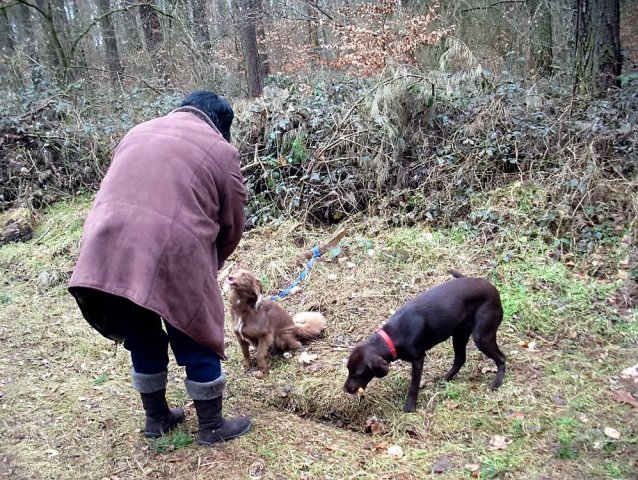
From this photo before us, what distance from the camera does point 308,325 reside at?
198 inches

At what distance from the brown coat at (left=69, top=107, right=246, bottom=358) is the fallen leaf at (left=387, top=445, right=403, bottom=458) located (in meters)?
1.28

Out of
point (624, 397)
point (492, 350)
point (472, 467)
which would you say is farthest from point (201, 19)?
point (472, 467)

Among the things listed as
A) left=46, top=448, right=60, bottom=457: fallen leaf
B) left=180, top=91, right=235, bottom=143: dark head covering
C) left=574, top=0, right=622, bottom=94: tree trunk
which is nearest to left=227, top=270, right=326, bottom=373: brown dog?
left=180, top=91, right=235, bottom=143: dark head covering

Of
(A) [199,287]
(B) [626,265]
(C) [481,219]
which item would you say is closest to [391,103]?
(C) [481,219]

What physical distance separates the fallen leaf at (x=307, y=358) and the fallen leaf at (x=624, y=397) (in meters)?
2.30

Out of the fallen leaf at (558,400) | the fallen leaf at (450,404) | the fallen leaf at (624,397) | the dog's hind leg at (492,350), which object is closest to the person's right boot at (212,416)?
the fallen leaf at (450,404)

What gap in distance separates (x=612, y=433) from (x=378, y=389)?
1603mm

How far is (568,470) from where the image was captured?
10.3 feet

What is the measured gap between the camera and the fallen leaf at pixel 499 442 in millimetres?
3412

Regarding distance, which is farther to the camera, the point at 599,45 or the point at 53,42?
the point at 53,42

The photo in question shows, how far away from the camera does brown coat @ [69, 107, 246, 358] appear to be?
113 inches

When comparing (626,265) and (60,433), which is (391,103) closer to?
(626,265)

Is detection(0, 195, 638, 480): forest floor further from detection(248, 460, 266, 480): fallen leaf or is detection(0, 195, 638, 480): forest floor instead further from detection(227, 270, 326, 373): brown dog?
detection(227, 270, 326, 373): brown dog

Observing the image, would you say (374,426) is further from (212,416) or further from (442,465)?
(212,416)
